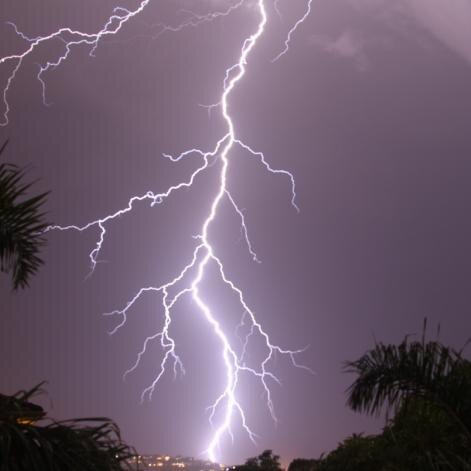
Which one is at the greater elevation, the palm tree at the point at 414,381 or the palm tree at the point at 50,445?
the palm tree at the point at 414,381

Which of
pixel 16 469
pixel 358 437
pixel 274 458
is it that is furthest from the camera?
pixel 274 458

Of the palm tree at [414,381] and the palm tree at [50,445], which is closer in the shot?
the palm tree at [50,445]

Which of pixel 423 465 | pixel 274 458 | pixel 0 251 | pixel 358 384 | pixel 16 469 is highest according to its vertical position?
pixel 274 458

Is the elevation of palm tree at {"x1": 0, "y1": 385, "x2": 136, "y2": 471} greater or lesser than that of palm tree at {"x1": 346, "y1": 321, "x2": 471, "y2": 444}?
lesser

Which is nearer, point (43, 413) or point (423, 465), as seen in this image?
point (43, 413)

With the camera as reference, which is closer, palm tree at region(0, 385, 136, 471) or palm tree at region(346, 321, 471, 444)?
palm tree at region(0, 385, 136, 471)

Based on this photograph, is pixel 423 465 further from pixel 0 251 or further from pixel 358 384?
pixel 0 251

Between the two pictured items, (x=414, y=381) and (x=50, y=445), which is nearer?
(x=50, y=445)

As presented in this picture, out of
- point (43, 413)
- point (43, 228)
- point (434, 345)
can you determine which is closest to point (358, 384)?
point (434, 345)
